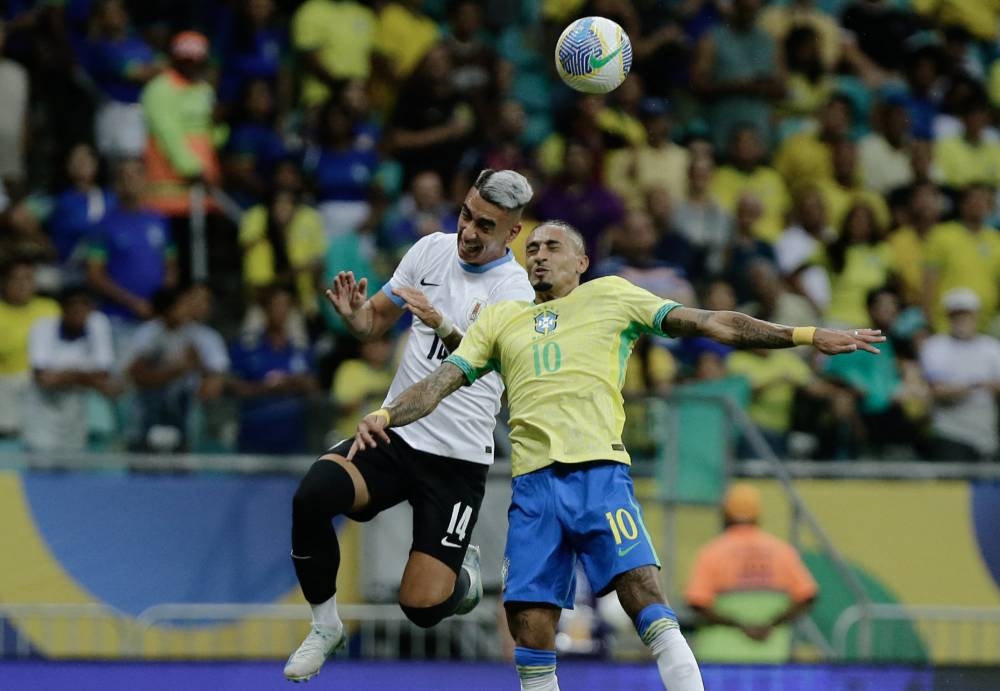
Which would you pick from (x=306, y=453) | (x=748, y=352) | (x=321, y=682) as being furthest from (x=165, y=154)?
(x=321, y=682)

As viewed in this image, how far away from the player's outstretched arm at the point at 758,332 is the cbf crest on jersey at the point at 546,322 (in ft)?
1.81

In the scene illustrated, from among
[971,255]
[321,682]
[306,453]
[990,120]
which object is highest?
[990,120]

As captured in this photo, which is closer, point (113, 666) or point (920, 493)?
point (113, 666)

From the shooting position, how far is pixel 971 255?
52.6ft

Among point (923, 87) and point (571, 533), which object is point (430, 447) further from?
point (923, 87)

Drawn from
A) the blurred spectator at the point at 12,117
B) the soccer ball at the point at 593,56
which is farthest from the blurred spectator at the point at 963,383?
the blurred spectator at the point at 12,117

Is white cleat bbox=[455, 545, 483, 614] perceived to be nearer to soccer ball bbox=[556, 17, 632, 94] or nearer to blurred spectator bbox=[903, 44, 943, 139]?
soccer ball bbox=[556, 17, 632, 94]

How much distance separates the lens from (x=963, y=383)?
47.4ft

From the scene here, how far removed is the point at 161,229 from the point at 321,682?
213 inches

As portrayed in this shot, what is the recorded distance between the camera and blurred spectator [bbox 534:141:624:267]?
1491 cm

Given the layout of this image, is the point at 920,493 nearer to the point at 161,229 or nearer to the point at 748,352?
the point at 748,352

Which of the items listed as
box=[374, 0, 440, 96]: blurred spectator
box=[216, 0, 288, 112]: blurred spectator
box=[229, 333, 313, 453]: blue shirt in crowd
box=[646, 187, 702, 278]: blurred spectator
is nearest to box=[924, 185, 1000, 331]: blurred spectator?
box=[646, 187, 702, 278]: blurred spectator

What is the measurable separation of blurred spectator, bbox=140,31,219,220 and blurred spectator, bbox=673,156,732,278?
4.12 meters

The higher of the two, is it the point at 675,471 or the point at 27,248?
the point at 27,248
